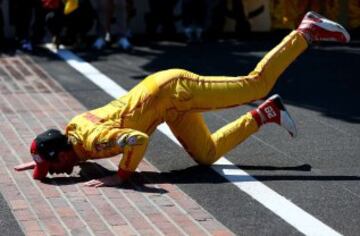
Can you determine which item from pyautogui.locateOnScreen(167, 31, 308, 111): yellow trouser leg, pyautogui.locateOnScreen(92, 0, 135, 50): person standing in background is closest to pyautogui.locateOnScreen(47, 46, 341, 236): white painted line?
pyautogui.locateOnScreen(167, 31, 308, 111): yellow trouser leg

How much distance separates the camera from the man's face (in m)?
7.09

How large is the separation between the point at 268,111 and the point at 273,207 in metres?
1.30

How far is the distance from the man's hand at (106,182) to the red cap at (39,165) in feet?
1.15

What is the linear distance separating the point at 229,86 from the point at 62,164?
4.83 ft

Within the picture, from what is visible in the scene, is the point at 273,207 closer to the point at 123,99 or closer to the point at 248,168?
the point at 248,168

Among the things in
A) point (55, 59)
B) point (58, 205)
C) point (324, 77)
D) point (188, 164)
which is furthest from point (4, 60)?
point (58, 205)

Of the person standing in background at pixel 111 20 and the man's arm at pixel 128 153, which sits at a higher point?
the man's arm at pixel 128 153

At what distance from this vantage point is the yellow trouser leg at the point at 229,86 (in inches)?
286

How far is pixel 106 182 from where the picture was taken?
23.1 ft

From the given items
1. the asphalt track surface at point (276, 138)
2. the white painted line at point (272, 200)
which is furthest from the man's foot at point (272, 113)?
the white painted line at point (272, 200)

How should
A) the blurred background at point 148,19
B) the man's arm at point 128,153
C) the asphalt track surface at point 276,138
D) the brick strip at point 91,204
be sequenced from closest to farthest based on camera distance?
the brick strip at point 91,204 < the asphalt track surface at point 276,138 < the man's arm at point 128,153 < the blurred background at point 148,19

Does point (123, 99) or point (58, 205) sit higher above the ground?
point (123, 99)

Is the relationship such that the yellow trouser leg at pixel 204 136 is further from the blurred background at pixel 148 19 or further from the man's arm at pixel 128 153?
the blurred background at pixel 148 19

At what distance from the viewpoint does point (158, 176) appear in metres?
7.41
